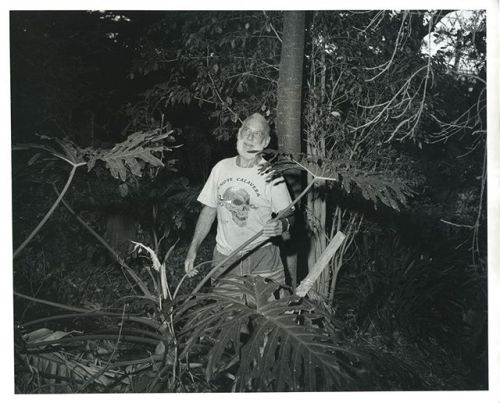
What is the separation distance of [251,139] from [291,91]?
44cm

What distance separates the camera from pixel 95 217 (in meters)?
2.83

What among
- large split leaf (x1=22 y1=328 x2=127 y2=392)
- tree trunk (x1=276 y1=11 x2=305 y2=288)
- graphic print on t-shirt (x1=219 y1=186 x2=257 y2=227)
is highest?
tree trunk (x1=276 y1=11 x2=305 y2=288)

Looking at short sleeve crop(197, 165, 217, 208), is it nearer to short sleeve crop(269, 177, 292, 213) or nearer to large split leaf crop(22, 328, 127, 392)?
short sleeve crop(269, 177, 292, 213)

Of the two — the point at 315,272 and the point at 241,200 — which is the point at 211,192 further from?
the point at 315,272

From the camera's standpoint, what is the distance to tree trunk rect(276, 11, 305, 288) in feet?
7.09

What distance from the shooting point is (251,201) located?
6.34ft

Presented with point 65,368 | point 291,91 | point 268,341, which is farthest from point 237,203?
point 65,368

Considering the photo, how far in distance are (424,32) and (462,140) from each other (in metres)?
0.56

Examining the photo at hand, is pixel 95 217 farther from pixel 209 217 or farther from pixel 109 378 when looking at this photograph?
pixel 109 378

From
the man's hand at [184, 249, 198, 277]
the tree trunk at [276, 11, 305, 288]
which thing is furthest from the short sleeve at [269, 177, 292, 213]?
the man's hand at [184, 249, 198, 277]

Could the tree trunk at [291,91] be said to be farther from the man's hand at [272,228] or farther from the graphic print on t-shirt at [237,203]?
the man's hand at [272,228]

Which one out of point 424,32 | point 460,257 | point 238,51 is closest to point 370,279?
point 460,257

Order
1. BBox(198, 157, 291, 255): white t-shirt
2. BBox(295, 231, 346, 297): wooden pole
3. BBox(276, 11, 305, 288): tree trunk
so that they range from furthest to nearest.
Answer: BBox(276, 11, 305, 288): tree trunk
BBox(198, 157, 291, 255): white t-shirt
BBox(295, 231, 346, 297): wooden pole
